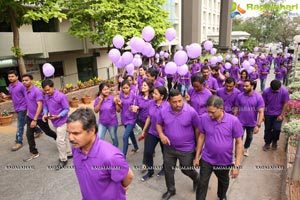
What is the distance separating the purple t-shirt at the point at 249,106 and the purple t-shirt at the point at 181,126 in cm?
173

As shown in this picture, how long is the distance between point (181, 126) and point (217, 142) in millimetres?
496

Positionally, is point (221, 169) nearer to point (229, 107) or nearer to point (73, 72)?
point (229, 107)

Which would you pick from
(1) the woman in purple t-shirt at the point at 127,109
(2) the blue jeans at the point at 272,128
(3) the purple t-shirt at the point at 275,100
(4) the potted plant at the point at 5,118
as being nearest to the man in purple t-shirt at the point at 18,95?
(1) the woman in purple t-shirt at the point at 127,109

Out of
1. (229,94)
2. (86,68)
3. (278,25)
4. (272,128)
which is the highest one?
(278,25)

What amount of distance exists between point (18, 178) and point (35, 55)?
8744mm

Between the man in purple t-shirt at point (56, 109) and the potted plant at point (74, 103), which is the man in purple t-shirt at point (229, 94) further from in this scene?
the potted plant at point (74, 103)

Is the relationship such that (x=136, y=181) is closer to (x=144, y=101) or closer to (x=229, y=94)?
(x=144, y=101)

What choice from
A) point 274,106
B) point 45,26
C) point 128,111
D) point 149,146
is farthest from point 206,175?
point 45,26

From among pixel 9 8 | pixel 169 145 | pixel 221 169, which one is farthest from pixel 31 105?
pixel 9 8

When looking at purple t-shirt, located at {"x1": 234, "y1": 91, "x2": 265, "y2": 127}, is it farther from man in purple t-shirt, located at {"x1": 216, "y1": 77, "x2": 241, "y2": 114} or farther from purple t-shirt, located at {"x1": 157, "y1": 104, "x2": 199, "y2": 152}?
purple t-shirt, located at {"x1": 157, "y1": 104, "x2": 199, "y2": 152}

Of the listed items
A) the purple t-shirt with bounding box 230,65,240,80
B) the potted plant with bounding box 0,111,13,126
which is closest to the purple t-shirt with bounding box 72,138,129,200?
the potted plant with bounding box 0,111,13,126

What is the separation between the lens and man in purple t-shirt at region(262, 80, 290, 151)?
459cm

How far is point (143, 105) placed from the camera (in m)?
4.35

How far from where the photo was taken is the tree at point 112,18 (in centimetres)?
1046
